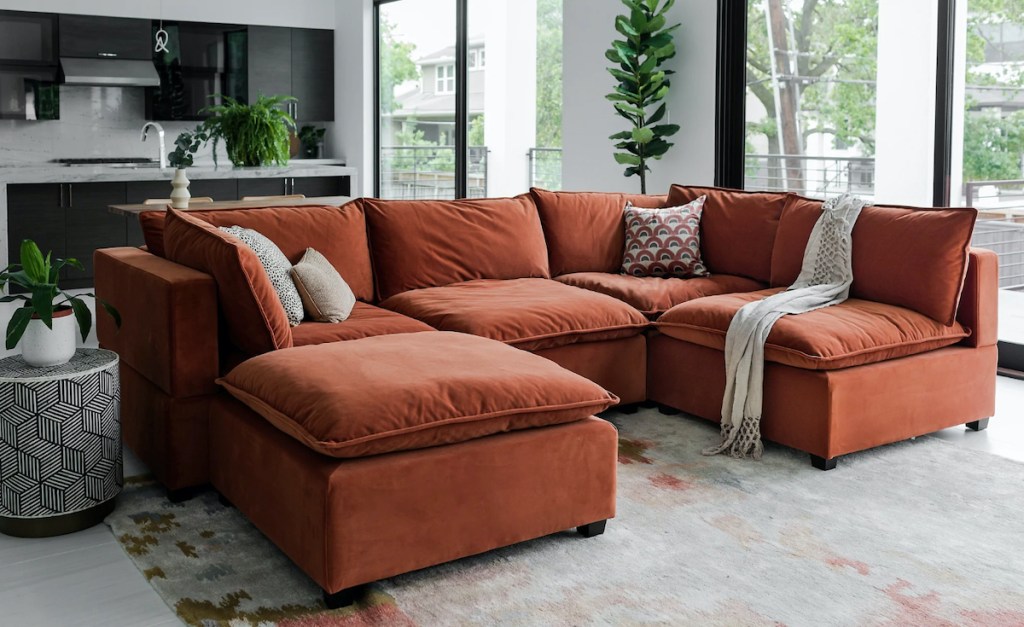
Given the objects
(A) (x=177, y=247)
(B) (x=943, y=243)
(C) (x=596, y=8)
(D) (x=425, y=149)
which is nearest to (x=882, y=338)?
(B) (x=943, y=243)

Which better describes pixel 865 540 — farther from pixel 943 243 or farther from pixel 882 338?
pixel 943 243

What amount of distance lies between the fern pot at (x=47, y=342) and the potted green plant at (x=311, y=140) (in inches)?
271

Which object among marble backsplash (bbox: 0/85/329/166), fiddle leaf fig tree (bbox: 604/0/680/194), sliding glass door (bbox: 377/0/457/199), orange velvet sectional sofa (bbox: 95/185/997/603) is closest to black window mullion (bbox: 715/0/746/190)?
fiddle leaf fig tree (bbox: 604/0/680/194)

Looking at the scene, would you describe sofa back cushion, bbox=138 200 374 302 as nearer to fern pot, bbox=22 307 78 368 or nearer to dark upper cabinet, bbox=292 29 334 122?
fern pot, bbox=22 307 78 368

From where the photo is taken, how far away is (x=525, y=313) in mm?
4059

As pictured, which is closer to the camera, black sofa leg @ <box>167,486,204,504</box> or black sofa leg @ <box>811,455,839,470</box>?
black sofa leg @ <box>167,486,204,504</box>

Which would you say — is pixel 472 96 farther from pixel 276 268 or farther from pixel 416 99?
pixel 276 268

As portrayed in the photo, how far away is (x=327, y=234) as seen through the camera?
165 inches

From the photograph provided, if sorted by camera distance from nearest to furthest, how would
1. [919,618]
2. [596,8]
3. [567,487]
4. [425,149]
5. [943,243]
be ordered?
[919,618] < [567,487] < [943,243] < [596,8] < [425,149]

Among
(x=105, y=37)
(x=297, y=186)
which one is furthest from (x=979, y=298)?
(x=105, y=37)

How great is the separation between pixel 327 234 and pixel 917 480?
2.44 metres

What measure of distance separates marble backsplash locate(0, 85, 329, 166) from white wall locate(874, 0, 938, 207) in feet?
19.5

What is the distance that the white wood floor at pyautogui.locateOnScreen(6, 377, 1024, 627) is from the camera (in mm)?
2506

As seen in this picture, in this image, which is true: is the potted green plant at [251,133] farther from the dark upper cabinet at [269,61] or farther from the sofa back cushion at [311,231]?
the dark upper cabinet at [269,61]
